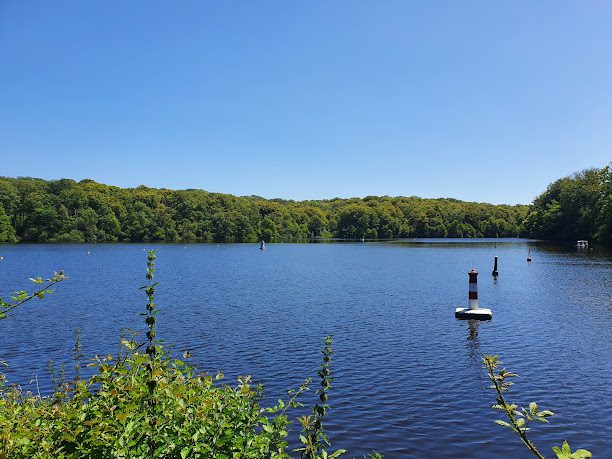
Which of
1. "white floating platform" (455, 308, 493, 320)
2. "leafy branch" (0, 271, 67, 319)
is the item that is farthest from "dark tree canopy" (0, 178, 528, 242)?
"leafy branch" (0, 271, 67, 319)

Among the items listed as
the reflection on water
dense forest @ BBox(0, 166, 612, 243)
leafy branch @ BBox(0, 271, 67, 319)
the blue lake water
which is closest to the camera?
leafy branch @ BBox(0, 271, 67, 319)

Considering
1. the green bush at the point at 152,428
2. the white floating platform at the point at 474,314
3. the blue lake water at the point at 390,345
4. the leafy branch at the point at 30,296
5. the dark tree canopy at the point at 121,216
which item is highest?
the dark tree canopy at the point at 121,216

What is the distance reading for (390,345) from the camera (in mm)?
19781

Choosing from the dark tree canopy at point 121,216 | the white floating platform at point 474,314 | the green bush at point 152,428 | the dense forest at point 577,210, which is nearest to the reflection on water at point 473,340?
the white floating platform at point 474,314

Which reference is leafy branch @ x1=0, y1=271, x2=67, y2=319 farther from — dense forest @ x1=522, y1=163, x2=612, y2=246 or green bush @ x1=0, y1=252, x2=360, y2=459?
dense forest @ x1=522, y1=163, x2=612, y2=246

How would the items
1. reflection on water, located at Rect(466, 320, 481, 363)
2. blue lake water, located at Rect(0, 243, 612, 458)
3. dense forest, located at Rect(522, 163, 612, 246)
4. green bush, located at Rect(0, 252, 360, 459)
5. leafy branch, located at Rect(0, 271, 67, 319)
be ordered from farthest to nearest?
dense forest, located at Rect(522, 163, 612, 246)
reflection on water, located at Rect(466, 320, 481, 363)
blue lake water, located at Rect(0, 243, 612, 458)
leafy branch, located at Rect(0, 271, 67, 319)
green bush, located at Rect(0, 252, 360, 459)

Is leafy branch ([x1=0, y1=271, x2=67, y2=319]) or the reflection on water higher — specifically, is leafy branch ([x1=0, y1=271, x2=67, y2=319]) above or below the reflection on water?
above

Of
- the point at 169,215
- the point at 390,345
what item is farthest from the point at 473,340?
the point at 169,215

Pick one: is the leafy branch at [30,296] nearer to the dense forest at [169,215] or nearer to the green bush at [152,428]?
the green bush at [152,428]

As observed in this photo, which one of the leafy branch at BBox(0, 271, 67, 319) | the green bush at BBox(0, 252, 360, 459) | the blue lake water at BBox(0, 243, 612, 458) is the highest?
the leafy branch at BBox(0, 271, 67, 319)

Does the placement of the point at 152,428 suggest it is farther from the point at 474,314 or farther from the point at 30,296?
the point at 474,314

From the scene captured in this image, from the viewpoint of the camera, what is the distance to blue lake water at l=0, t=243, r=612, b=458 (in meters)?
11.6

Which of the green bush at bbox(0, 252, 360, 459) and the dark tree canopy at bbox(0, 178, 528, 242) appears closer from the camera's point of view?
the green bush at bbox(0, 252, 360, 459)

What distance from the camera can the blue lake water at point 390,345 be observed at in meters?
11.6
